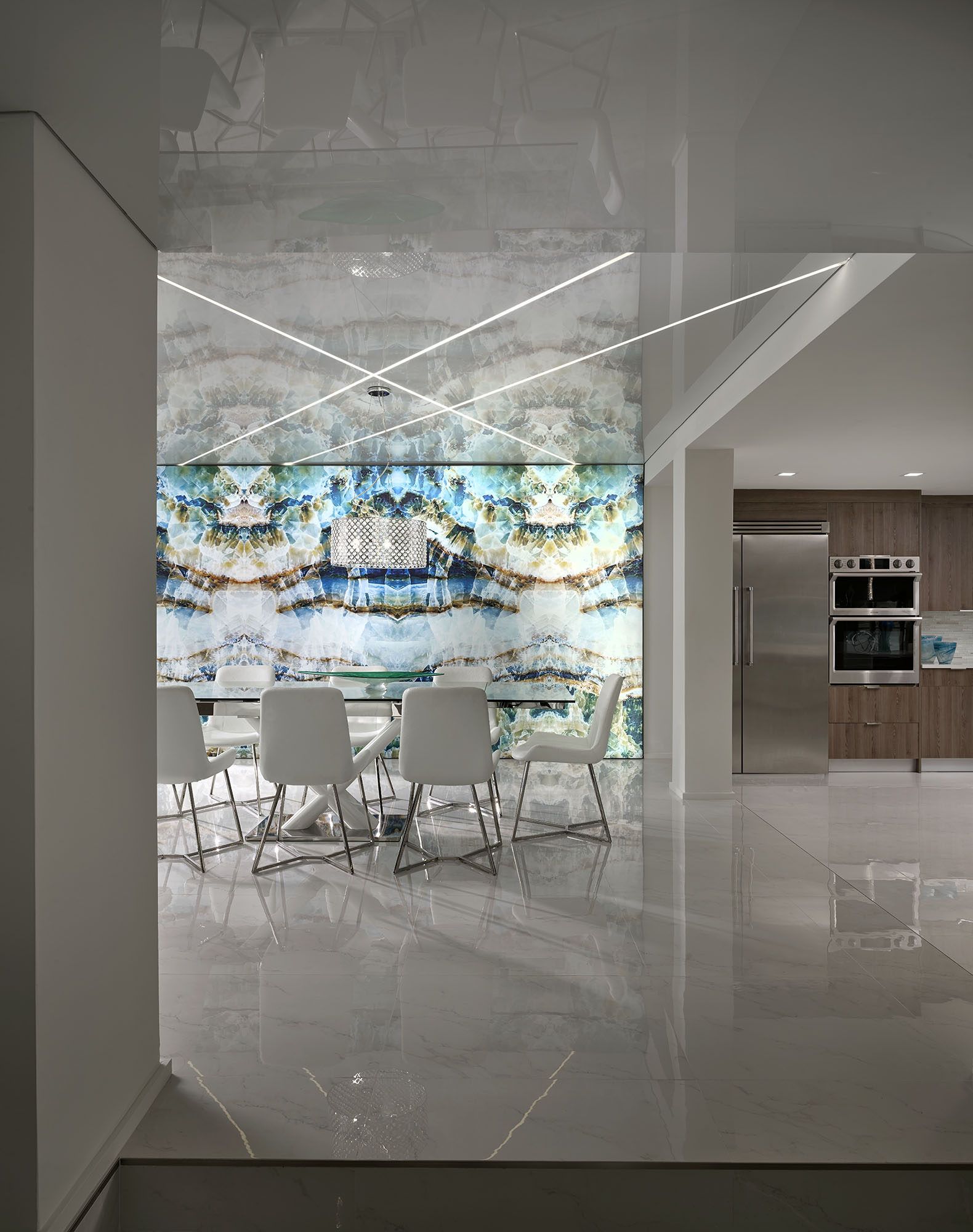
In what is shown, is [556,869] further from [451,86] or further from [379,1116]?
[451,86]

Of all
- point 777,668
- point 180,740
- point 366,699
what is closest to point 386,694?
point 366,699

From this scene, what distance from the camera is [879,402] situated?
4.49 m

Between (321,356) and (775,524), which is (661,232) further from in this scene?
(775,524)

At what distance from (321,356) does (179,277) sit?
3.33ft

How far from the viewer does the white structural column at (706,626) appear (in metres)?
5.87

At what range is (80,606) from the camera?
6.03ft

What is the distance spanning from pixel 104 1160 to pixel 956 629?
7812 mm

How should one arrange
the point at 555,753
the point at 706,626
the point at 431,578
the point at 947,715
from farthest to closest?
1. the point at 431,578
2. the point at 947,715
3. the point at 706,626
4. the point at 555,753

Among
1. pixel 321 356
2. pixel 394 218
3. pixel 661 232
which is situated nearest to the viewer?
pixel 394 218

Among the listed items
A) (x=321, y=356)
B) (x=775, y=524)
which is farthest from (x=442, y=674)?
(x=775, y=524)

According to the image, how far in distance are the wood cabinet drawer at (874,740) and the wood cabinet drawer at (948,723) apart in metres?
0.15

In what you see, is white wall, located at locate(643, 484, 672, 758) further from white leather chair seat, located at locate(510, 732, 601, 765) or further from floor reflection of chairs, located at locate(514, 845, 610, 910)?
floor reflection of chairs, located at locate(514, 845, 610, 910)

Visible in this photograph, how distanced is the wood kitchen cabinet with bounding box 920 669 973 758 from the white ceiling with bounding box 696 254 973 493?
171 cm

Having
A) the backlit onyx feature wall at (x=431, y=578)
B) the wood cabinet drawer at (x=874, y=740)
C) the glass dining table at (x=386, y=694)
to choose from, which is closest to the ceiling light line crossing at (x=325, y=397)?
the backlit onyx feature wall at (x=431, y=578)
